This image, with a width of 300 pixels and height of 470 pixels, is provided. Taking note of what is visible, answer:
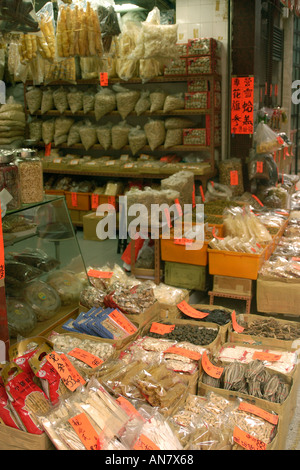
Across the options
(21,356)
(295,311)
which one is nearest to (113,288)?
(21,356)

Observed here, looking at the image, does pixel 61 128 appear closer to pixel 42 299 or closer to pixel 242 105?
pixel 242 105

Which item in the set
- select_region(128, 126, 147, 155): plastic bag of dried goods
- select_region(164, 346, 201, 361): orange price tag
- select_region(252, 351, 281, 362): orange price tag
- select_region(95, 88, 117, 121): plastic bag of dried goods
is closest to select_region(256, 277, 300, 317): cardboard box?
select_region(252, 351, 281, 362): orange price tag

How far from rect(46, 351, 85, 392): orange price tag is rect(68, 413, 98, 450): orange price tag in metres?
0.23

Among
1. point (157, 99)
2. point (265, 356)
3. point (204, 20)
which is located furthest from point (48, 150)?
point (265, 356)

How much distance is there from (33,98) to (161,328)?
5194 mm

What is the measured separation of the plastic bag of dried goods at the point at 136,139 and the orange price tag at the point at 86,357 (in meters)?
4.39

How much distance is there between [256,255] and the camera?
12.5ft

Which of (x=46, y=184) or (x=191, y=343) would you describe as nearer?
(x=191, y=343)

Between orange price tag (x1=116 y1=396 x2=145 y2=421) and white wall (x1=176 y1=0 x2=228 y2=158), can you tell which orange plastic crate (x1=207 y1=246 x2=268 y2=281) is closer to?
orange price tag (x1=116 y1=396 x2=145 y2=421)

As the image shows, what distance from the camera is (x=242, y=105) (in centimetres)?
585

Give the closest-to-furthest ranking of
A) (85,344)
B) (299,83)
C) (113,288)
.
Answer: (85,344) < (113,288) < (299,83)
